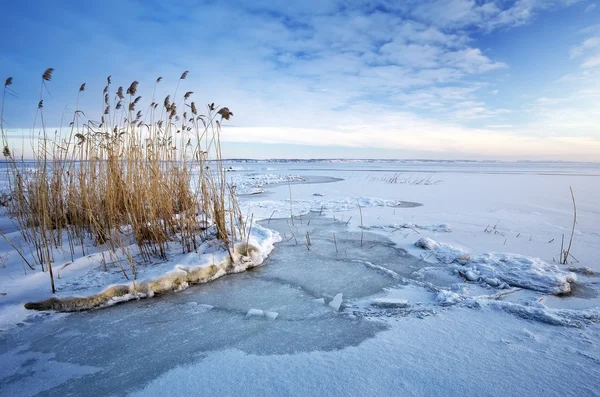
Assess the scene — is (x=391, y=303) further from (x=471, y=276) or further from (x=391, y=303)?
(x=471, y=276)

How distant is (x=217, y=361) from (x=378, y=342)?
0.82 metres

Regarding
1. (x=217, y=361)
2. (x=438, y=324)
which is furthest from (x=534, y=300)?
(x=217, y=361)

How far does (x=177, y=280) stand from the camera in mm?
2318

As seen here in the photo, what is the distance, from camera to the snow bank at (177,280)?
1.95 metres

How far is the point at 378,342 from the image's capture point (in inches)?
60.7

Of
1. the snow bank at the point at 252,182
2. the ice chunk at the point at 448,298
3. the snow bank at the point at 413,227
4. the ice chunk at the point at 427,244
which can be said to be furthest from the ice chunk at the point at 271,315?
the snow bank at the point at 252,182

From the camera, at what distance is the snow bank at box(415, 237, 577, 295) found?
215cm

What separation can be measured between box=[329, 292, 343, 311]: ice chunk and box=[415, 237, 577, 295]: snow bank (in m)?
1.09

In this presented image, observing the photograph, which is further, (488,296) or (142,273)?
(142,273)

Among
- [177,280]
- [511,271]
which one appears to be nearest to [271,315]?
[177,280]

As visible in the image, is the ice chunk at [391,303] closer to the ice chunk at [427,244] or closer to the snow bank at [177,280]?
the snow bank at [177,280]

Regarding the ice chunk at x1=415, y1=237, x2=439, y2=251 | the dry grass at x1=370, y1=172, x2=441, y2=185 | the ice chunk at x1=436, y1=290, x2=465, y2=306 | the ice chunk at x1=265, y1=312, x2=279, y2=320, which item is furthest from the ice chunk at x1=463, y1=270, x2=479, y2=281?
the dry grass at x1=370, y1=172, x2=441, y2=185

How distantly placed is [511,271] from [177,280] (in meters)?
2.67

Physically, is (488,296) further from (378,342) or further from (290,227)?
(290,227)
